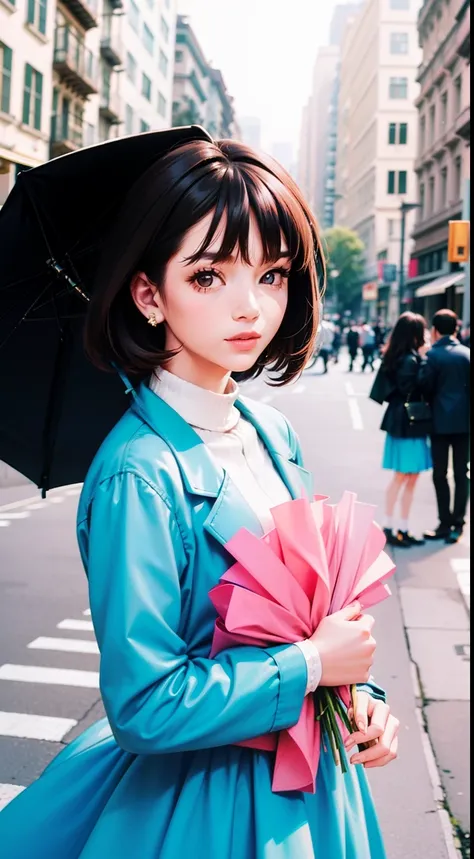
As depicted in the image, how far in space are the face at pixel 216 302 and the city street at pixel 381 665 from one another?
0.34 meters

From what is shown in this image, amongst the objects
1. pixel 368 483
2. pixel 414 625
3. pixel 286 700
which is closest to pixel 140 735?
pixel 286 700

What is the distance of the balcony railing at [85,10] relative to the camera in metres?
1.67

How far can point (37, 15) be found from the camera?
1493mm

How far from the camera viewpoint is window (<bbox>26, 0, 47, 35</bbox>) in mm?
1438

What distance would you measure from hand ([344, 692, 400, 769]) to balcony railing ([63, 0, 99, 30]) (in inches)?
55.0

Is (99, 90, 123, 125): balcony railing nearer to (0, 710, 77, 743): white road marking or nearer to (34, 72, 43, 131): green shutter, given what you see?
(34, 72, 43, 131): green shutter

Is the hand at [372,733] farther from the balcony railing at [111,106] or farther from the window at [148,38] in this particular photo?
the balcony railing at [111,106]

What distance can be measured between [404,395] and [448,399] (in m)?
0.36

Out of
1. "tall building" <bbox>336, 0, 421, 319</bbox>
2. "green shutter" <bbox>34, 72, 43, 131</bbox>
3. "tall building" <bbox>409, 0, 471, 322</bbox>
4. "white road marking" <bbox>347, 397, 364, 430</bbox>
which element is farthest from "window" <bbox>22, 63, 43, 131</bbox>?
"tall building" <bbox>409, 0, 471, 322</bbox>

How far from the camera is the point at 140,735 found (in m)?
1.04

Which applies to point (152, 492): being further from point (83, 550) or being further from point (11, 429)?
point (11, 429)

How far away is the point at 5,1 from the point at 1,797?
4.46ft

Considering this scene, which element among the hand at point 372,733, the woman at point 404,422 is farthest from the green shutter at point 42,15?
the woman at point 404,422

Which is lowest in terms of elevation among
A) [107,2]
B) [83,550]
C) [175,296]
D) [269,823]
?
[269,823]
